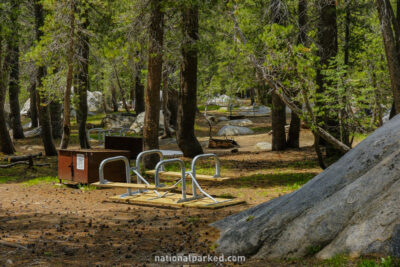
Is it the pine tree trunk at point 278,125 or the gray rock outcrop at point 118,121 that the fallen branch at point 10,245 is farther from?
the gray rock outcrop at point 118,121

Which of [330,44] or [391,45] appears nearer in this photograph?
[391,45]

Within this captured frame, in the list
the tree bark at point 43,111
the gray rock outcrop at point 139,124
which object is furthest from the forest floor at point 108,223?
the gray rock outcrop at point 139,124

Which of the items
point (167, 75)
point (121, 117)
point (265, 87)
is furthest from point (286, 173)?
point (121, 117)

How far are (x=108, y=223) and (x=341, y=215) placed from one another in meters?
4.28

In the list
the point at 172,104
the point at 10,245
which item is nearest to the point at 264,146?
the point at 172,104

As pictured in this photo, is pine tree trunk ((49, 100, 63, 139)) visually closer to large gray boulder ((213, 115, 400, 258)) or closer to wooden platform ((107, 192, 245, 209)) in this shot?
wooden platform ((107, 192, 245, 209))

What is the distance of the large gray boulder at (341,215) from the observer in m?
4.85

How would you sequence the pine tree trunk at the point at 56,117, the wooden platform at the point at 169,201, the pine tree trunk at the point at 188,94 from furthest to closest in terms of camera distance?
1. the pine tree trunk at the point at 56,117
2. the pine tree trunk at the point at 188,94
3. the wooden platform at the point at 169,201

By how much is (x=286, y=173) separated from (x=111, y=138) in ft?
20.1

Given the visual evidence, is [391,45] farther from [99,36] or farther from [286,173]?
[99,36]

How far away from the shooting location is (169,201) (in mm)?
9367

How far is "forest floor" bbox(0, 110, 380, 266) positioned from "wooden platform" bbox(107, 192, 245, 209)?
0.50 ft

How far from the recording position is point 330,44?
14695mm

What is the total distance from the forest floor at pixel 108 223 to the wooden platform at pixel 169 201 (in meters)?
0.15
